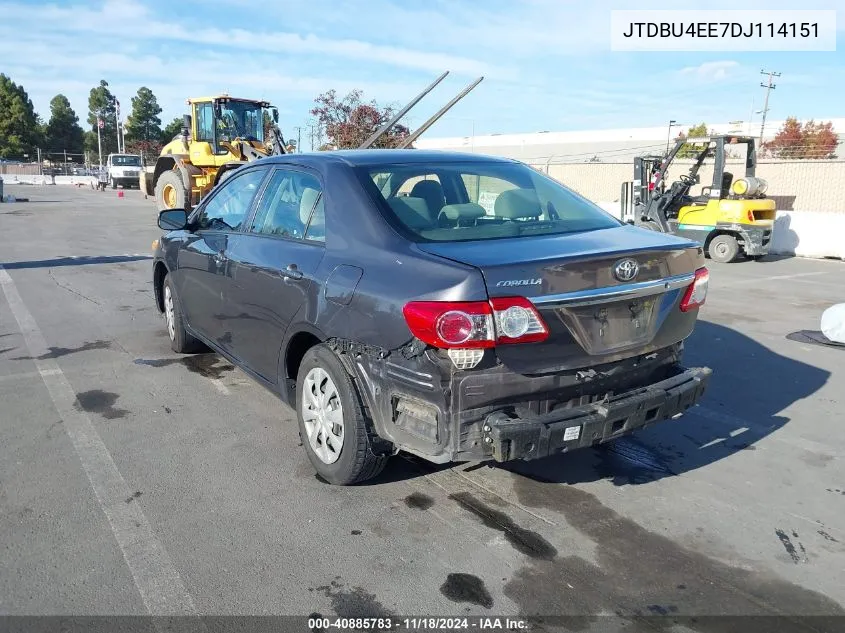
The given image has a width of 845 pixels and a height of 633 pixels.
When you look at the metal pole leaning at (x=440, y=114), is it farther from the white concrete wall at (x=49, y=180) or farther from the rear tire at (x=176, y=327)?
the white concrete wall at (x=49, y=180)

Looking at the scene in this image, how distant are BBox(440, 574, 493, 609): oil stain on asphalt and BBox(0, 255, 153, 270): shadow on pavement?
34.7ft

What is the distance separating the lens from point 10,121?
6625 cm

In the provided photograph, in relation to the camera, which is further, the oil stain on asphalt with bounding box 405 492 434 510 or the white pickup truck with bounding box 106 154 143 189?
the white pickup truck with bounding box 106 154 143 189

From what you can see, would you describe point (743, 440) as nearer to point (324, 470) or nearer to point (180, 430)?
point (324, 470)

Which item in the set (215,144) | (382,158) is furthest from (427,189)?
(215,144)

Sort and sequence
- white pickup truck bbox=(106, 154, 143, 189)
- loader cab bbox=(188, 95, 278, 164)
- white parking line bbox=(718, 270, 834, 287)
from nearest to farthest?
white parking line bbox=(718, 270, 834, 287)
loader cab bbox=(188, 95, 278, 164)
white pickup truck bbox=(106, 154, 143, 189)

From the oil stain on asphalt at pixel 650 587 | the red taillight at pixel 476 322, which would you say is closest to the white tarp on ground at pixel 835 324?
the oil stain on asphalt at pixel 650 587

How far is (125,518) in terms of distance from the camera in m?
3.33

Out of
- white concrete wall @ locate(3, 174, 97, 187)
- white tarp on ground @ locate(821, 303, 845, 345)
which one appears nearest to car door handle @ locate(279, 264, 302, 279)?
white tarp on ground @ locate(821, 303, 845, 345)

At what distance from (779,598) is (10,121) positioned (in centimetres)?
7852

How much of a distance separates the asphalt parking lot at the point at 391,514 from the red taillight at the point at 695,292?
1017 mm

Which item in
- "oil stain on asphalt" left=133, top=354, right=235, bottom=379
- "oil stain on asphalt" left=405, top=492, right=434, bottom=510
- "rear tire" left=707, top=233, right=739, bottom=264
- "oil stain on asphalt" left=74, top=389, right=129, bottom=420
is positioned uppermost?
"rear tire" left=707, top=233, right=739, bottom=264

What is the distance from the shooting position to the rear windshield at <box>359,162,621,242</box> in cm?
349

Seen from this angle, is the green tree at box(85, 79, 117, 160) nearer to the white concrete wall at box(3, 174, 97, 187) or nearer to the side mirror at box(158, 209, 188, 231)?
the white concrete wall at box(3, 174, 97, 187)
